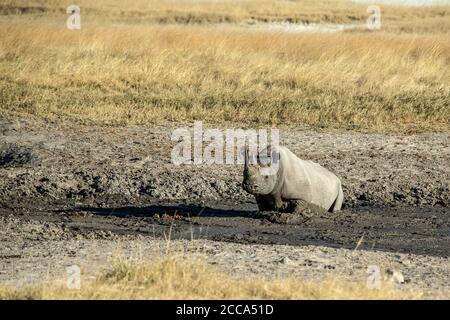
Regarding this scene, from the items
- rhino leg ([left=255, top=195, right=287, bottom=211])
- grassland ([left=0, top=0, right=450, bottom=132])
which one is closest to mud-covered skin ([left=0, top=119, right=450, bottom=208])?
grassland ([left=0, top=0, right=450, bottom=132])

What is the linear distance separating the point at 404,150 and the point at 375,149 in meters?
0.37

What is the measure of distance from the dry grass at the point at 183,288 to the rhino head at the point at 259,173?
8.85ft

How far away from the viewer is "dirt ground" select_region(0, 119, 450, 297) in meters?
8.46

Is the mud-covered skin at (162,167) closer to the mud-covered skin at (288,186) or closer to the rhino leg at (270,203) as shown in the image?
the mud-covered skin at (288,186)

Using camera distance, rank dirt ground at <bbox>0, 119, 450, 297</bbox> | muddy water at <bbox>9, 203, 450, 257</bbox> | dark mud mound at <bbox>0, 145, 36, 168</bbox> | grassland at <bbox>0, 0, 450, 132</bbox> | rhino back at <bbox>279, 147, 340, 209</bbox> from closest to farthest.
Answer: dirt ground at <bbox>0, 119, 450, 297</bbox>
muddy water at <bbox>9, 203, 450, 257</bbox>
rhino back at <bbox>279, 147, 340, 209</bbox>
dark mud mound at <bbox>0, 145, 36, 168</bbox>
grassland at <bbox>0, 0, 450, 132</bbox>

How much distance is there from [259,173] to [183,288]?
3220 mm

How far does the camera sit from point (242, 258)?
8500mm

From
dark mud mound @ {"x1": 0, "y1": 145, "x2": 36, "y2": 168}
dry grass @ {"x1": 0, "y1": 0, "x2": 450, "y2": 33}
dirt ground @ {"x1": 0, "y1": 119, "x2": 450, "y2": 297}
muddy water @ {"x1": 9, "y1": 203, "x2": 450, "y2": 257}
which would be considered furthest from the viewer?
dry grass @ {"x1": 0, "y1": 0, "x2": 450, "y2": 33}

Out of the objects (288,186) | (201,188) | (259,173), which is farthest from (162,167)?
(259,173)

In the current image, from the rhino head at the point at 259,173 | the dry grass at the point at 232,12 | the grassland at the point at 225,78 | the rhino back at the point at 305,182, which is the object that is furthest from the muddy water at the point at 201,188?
the dry grass at the point at 232,12

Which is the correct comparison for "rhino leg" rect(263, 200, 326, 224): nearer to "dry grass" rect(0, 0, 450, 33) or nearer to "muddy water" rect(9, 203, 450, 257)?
"muddy water" rect(9, 203, 450, 257)

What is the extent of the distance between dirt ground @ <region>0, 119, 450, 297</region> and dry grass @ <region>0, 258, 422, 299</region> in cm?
65

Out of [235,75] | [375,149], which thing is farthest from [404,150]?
[235,75]
